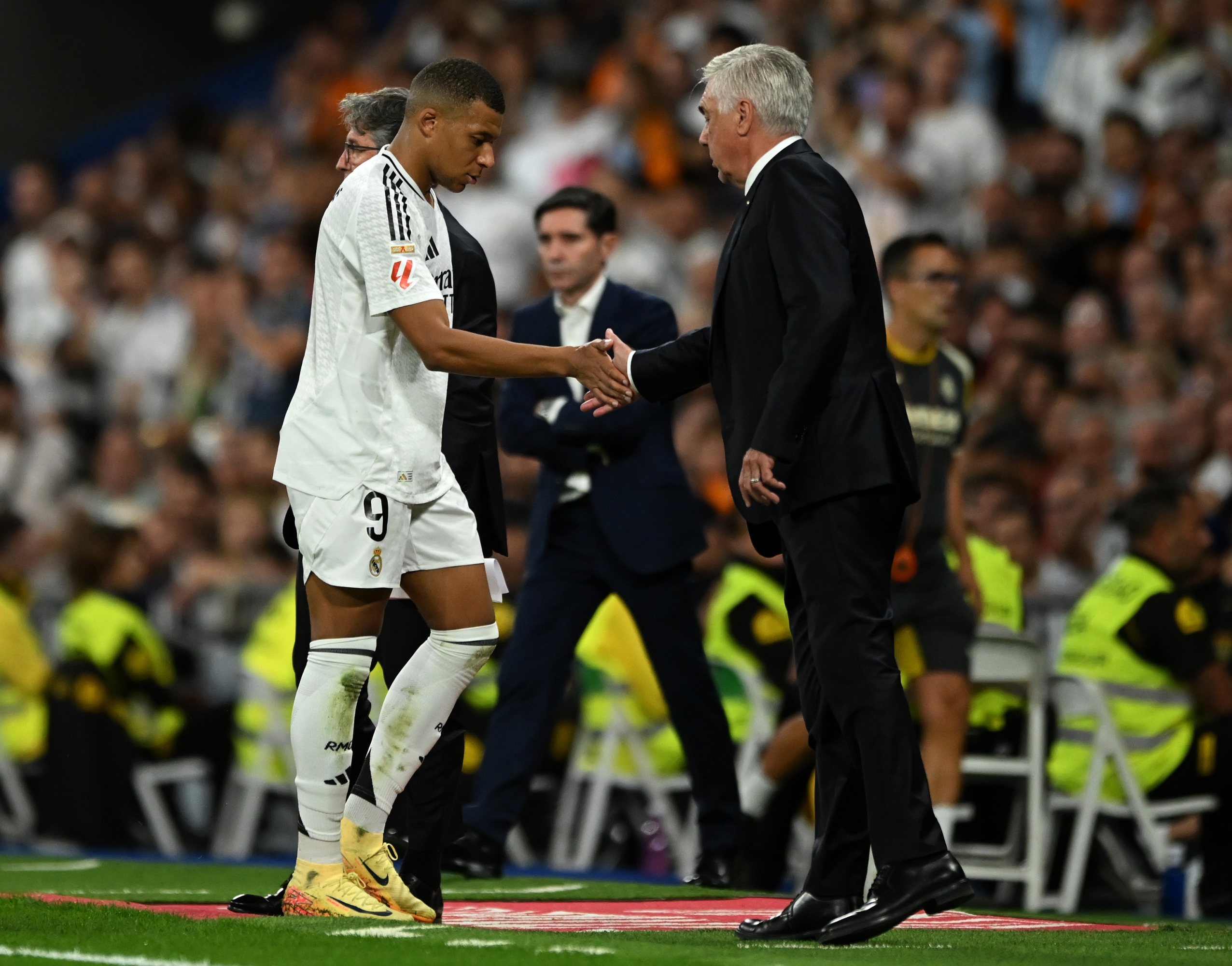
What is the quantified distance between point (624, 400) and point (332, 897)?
1550mm

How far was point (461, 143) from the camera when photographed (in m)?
5.12

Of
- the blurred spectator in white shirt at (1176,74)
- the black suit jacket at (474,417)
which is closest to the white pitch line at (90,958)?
the black suit jacket at (474,417)

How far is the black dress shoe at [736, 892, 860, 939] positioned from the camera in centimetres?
504

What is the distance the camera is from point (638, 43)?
1418 cm

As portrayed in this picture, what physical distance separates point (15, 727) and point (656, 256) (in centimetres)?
466

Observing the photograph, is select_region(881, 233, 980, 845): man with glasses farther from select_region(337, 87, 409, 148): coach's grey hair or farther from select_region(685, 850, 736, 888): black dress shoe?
select_region(337, 87, 409, 148): coach's grey hair

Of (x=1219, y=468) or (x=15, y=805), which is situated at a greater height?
(x=1219, y=468)

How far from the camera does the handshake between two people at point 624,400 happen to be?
16.1 feet

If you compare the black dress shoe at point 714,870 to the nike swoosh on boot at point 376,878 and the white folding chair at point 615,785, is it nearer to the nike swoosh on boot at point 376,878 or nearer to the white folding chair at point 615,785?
the white folding chair at point 615,785

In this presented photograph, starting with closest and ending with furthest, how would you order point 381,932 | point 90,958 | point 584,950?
point 90,958 < point 584,950 < point 381,932

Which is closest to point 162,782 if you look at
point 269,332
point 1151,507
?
point 269,332

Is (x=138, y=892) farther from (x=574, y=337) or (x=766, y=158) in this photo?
(x=766, y=158)

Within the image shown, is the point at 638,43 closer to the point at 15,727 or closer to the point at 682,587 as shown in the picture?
the point at 15,727

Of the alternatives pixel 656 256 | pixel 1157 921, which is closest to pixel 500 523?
pixel 1157 921
